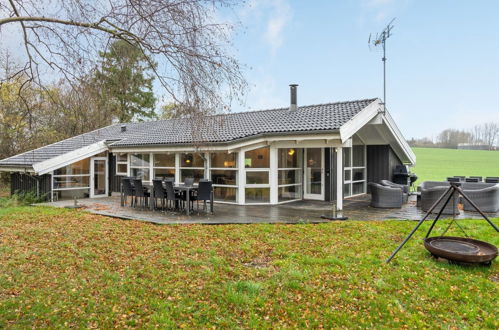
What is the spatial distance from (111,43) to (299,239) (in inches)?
205

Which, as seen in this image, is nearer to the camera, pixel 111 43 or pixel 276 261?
pixel 111 43

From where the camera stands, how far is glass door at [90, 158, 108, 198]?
15.0 m

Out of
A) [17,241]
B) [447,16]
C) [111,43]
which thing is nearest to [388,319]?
[111,43]

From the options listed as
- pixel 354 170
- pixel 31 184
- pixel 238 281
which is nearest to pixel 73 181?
pixel 31 184

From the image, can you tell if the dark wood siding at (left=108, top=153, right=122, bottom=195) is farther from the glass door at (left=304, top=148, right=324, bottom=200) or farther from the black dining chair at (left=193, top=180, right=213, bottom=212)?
the glass door at (left=304, top=148, right=324, bottom=200)

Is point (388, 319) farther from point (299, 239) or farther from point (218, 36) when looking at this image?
point (218, 36)

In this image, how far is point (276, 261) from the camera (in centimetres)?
555

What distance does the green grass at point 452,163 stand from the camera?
2713cm

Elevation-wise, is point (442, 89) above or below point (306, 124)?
above

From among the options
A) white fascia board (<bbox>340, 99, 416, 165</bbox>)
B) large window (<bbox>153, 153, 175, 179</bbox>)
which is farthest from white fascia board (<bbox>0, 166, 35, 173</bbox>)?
white fascia board (<bbox>340, 99, 416, 165</bbox>)

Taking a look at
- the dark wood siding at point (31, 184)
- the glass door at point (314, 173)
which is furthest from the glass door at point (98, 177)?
the glass door at point (314, 173)

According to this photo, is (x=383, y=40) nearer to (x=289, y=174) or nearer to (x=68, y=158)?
(x=289, y=174)

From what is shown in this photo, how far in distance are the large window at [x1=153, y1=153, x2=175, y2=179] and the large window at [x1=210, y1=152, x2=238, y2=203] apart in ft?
7.32

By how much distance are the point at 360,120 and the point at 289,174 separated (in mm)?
3417
